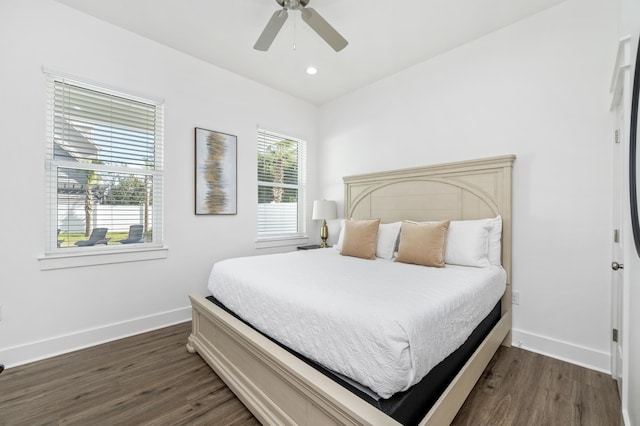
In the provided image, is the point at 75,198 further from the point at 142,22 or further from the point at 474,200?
the point at 474,200

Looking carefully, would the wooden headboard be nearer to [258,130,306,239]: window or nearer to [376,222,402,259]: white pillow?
[376,222,402,259]: white pillow

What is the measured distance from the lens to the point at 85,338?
8.09 feet

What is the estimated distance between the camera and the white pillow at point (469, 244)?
2.40 metres

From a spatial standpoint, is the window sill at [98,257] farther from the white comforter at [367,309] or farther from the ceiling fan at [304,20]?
the ceiling fan at [304,20]

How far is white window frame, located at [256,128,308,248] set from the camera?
12.7 ft

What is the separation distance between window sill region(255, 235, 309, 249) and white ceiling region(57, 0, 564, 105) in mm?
2155

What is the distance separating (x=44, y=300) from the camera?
231cm

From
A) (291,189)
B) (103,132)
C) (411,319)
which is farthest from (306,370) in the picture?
(291,189)

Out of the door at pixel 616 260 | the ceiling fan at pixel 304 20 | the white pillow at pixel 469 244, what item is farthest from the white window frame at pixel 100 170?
the door at pixel 616 260

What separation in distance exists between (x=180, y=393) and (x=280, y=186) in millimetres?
2782

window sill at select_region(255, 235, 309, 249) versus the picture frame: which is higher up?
the picture frame

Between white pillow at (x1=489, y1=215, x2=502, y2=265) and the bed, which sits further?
white pillow at (x1=489, y1=215, x2=502, y2=265)

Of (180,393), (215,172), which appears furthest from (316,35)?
(180,393)

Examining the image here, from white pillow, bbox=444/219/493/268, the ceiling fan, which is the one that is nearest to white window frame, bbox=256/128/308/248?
the ceiling fan
